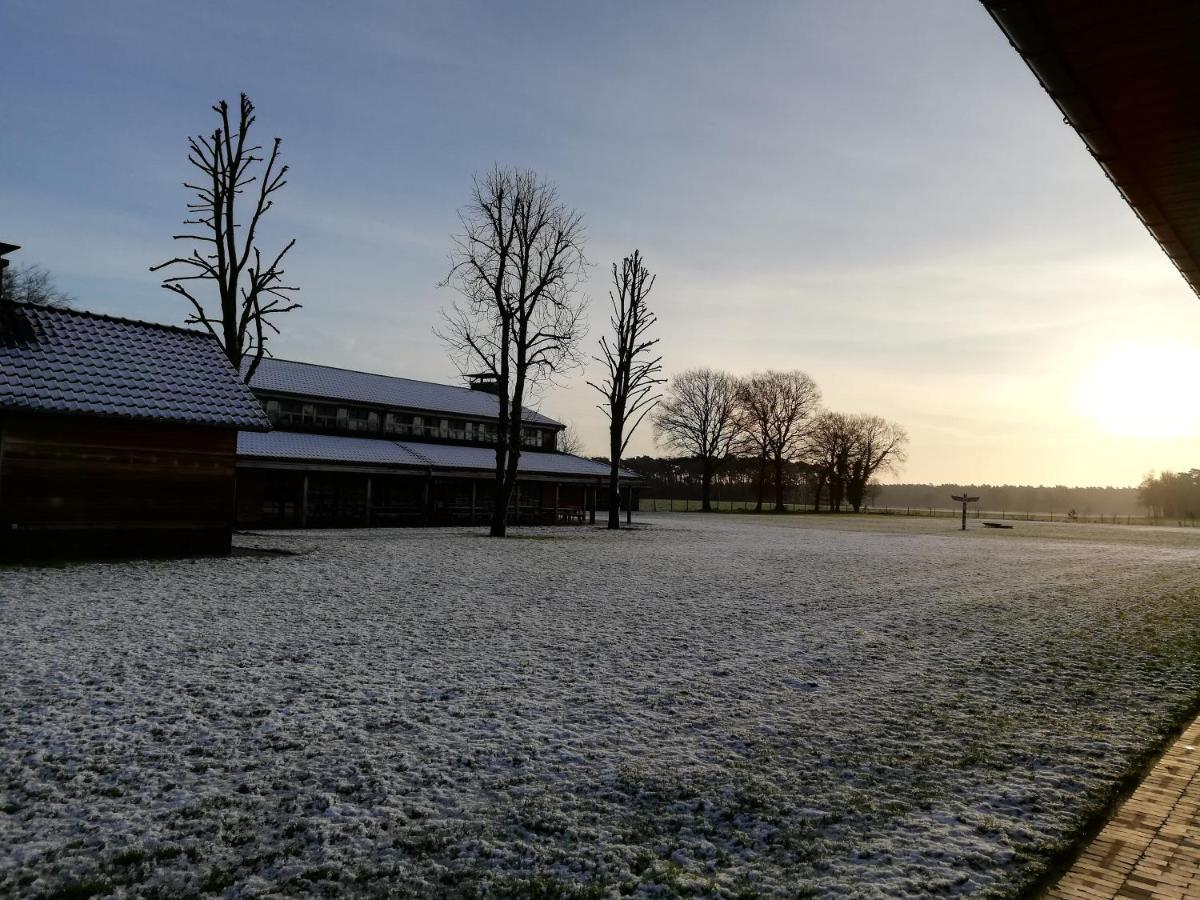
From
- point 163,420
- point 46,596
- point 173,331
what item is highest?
point 173,331

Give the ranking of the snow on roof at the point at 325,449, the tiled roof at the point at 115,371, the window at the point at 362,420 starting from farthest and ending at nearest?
the window at the point at 362,420, the snow on roof at the point at 325,449, the tiled roof at the point at 115,371

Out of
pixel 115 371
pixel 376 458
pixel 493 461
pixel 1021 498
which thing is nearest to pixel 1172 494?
pixel 1021 498

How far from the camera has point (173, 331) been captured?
57.7 feet

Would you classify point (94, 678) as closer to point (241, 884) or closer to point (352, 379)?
point (241, 884)

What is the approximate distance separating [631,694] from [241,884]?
368 centimetres

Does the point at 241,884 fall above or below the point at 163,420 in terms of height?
below

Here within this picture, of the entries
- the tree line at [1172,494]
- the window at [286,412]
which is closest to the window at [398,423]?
the window at [286,412]

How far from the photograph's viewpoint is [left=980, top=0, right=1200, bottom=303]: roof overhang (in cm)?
294

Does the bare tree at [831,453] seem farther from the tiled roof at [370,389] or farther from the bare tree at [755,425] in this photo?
the tiled roof at [370,389]

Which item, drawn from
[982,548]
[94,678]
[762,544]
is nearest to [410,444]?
[762,544]

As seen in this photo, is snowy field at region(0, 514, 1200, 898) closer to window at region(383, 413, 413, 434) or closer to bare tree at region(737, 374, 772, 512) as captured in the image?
window at region(383, 413, 413, 434)

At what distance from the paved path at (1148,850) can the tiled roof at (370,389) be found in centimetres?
3238

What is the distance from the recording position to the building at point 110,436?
13.8 meters

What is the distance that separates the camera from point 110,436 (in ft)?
48.0
